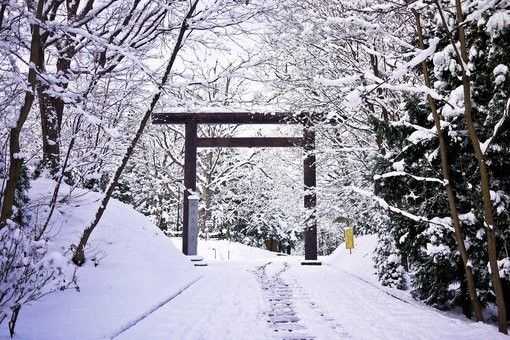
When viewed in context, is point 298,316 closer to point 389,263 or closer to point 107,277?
point 107,277

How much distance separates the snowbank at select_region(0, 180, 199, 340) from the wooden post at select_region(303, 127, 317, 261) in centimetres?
448

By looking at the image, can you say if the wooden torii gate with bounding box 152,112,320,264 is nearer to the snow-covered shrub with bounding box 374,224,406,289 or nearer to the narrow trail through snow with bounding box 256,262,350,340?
the snow-covered shrub with bounding box 374,224,406,289

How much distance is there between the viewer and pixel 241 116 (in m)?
15.9

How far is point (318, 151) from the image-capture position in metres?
11.9

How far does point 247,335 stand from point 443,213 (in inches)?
132

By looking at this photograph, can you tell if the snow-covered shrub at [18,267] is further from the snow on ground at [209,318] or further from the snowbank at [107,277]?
the snow on ground at [209,318]

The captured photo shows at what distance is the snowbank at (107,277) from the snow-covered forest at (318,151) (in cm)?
4

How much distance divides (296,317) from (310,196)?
30.3 feet

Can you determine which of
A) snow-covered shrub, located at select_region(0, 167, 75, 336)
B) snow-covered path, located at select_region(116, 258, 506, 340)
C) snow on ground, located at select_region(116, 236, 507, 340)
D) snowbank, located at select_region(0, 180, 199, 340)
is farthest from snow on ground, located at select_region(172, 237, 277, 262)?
snow-covered shrub, located at select_region(0, 167, 75, 336)

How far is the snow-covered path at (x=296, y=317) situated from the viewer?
4934 millimetres

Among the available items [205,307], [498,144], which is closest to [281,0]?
[498,144]

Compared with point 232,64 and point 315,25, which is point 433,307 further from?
point 315,25

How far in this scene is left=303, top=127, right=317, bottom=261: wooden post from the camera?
13914 mm

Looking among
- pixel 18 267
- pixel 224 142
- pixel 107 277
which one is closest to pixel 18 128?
pixel 18 267
